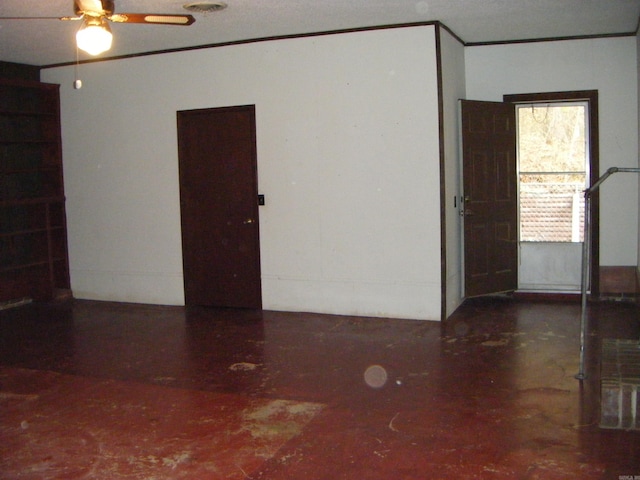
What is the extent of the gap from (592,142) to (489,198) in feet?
3.87

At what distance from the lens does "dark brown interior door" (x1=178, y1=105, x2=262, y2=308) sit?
6.64 metres

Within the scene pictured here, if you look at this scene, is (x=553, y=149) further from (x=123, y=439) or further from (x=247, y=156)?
(x=123, y=439)

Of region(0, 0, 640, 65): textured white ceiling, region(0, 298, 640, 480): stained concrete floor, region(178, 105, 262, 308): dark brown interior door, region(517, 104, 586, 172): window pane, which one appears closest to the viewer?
region(0, 298, 640, 480): stained concrete floor

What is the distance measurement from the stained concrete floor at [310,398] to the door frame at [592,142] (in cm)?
52

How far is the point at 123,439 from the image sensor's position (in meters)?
3.59

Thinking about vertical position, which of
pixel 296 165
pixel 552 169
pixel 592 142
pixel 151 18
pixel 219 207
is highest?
pixel 151 18

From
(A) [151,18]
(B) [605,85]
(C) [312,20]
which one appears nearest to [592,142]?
(B) [605,85]

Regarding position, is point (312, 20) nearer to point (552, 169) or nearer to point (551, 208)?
point (552, 169)

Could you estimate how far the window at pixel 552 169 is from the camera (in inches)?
269

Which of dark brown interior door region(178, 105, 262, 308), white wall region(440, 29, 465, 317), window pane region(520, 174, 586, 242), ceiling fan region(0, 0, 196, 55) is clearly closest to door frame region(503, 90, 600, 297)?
window pane region(520, 174, 586, 242)

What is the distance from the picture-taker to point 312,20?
5691 millimetres

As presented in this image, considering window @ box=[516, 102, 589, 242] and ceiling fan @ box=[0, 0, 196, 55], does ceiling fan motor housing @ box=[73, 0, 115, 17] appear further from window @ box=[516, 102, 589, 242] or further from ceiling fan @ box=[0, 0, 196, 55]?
window @ box=[516, 102, 589, 242]

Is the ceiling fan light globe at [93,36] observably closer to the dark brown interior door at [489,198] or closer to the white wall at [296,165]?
the white wall at [296,165]

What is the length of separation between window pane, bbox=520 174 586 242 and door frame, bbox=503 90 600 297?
21 cm
